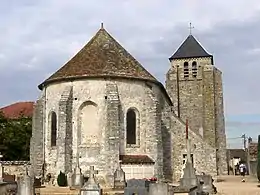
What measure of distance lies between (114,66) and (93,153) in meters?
5.59

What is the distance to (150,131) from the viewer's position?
29.7 meters

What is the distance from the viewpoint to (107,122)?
92.1 feet

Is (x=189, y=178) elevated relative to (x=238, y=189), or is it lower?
elevated

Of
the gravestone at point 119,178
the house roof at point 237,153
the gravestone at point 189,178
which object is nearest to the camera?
the gravestone at point 189,178

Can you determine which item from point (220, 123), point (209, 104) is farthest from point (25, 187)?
point (220, 123)

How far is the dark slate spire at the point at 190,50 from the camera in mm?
48344

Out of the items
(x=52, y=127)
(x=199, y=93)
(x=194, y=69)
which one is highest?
(x=194, y=69)

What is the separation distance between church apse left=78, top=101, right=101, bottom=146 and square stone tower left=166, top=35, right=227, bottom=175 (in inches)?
735

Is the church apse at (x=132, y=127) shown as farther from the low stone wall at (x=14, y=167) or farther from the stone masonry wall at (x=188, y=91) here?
the stone masonry wall at (x=188, y=91)

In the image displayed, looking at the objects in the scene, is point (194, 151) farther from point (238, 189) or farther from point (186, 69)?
point (186, 69)

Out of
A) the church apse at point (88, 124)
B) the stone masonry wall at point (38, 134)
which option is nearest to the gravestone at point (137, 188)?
the church apse at point (88, 124)

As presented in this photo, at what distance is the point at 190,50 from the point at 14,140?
66.8 ft

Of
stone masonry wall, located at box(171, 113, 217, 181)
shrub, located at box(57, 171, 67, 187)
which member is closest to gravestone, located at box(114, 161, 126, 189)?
shrub, located at box(57, 171, 67, 187)

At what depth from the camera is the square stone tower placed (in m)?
46.2
